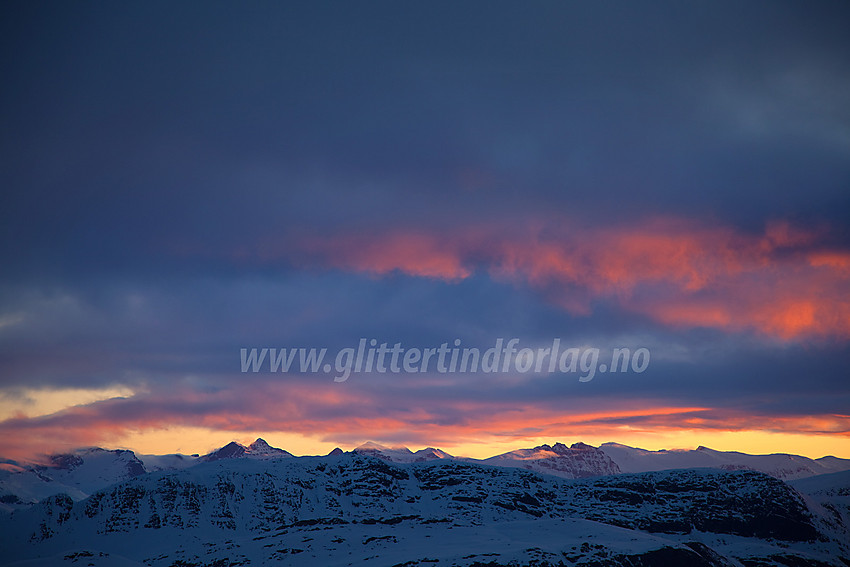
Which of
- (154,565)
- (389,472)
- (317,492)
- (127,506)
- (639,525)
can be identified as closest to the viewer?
(154,565)

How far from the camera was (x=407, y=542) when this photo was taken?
117750 mm

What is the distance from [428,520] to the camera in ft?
487

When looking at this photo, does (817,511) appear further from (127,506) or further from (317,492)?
(127,506)

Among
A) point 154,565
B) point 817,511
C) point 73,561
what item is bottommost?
point 154,565

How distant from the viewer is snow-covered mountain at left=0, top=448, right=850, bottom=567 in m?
98.4

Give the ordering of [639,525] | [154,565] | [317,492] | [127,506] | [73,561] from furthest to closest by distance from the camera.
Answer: [317,492] < [127,506] < [639,525] < [154,565] < [73,561]

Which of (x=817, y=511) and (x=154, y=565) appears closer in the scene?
(x=154, y=565)

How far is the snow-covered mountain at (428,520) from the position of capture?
98375 millimetres

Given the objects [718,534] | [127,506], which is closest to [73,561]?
[127,506]

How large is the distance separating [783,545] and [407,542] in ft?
266

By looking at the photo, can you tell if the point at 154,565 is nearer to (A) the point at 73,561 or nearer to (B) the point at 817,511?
(A) the point at 73,561

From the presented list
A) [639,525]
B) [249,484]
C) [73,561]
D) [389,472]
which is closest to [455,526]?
[639,525]

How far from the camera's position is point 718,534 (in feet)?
463

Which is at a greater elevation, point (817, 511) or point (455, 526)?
point (817, 511)
